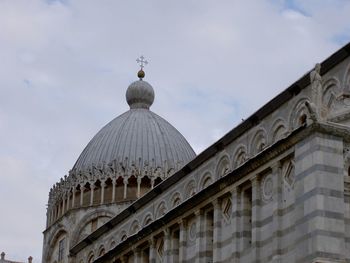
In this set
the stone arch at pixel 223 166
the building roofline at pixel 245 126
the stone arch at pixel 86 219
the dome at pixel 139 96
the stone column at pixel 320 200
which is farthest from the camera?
the dome at pixel 139 96

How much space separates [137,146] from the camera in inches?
2386

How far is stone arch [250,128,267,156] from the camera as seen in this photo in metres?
34.8

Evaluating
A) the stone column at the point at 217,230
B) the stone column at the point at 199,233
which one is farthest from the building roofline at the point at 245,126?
the stone column at the point at 217,230

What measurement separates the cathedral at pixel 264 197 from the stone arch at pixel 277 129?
0.03m

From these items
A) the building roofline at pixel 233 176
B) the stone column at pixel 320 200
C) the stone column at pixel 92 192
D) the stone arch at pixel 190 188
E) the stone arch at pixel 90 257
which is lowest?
the stone column at pixel 320 200

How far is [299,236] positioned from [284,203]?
218cm

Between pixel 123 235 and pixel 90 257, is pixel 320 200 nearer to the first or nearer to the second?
pixel 123 235

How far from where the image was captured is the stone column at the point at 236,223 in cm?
3231

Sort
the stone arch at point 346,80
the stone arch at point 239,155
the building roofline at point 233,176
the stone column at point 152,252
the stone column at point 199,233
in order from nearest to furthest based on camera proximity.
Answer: the building roofline at point 233,176 → the stone arch at point 346,80 → the stone column at point 199,233 → the stone arch at point 239,155 → the stone column at point 152,252

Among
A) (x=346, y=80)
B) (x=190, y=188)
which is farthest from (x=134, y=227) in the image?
(x=346, y=80)

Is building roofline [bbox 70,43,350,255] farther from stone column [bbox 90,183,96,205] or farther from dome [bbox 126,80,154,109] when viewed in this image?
dome [bbox 126,80,154,109]

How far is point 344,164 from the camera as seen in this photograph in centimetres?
2816

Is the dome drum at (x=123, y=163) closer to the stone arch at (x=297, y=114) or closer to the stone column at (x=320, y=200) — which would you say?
the stone arch at (x=297, y=114)

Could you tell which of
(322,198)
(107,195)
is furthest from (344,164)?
(107,195)
